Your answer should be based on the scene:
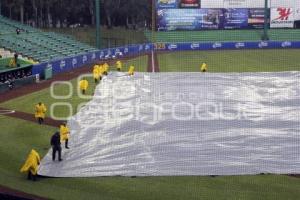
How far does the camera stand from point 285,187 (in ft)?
25.2

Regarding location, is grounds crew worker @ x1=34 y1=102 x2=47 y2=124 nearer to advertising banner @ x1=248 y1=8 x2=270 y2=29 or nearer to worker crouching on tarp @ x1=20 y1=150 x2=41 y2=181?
worker crouching on tarp @ x1=20 y1=150 x2=41 y2=181

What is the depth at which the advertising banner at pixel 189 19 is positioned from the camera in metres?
35.4

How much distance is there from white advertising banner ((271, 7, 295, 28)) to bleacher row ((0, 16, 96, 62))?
14.9 meters

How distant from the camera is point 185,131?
10891 mm

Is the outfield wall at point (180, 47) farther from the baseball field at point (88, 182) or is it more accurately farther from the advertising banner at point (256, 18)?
the baseball field at point (88, 182)

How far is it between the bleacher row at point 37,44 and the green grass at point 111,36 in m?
3.48

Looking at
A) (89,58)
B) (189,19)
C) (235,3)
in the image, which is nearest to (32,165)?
(89,58)

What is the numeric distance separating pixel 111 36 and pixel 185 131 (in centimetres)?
2665

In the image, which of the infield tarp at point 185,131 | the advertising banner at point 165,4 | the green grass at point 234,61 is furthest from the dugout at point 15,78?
the advertising banner at point 165,4

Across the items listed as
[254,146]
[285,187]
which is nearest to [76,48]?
[254,146]

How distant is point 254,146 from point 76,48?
64.1 feet

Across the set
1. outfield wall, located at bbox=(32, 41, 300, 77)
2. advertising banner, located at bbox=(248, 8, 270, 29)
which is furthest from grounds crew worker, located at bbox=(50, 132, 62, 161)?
advertising banner, located at bbox=(248, 8, 270, 29)

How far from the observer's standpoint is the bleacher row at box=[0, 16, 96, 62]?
22.5 metres

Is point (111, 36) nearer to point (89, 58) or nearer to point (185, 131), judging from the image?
point (89, 58)
